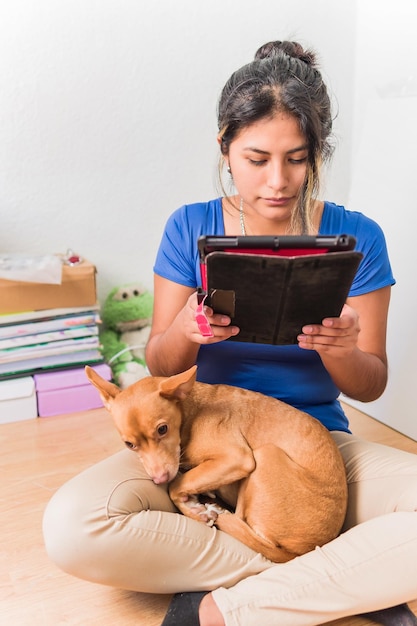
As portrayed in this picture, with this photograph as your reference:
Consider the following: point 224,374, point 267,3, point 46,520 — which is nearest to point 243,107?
point 224,374

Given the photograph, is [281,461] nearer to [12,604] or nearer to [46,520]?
[46,520]

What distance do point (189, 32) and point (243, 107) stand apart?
1.12m

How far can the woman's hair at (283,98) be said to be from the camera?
4.15ft

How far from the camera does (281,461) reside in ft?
4.03

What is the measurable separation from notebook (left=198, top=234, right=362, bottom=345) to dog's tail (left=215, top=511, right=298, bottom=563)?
0.39 metres

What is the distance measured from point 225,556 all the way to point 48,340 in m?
1.11

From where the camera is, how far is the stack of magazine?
2066 mm

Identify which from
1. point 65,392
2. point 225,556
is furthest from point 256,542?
point 65,392

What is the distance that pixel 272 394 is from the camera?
143 centimetres

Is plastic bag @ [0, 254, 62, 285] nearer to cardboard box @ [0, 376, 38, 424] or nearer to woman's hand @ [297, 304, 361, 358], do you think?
cardboard box @ [0, 376, 38, 424]

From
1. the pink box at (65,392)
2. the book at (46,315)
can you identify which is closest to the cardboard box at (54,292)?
the book at (46,315)

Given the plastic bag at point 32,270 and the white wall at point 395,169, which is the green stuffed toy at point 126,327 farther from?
the white wall at point 395,169

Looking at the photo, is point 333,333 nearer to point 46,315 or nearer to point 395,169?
point 395,169

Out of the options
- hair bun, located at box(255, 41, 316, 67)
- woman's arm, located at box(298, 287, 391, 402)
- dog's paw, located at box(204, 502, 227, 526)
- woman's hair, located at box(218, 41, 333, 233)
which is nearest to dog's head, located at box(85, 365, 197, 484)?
dog's paw, located at box(204, 502, 227, 526)
